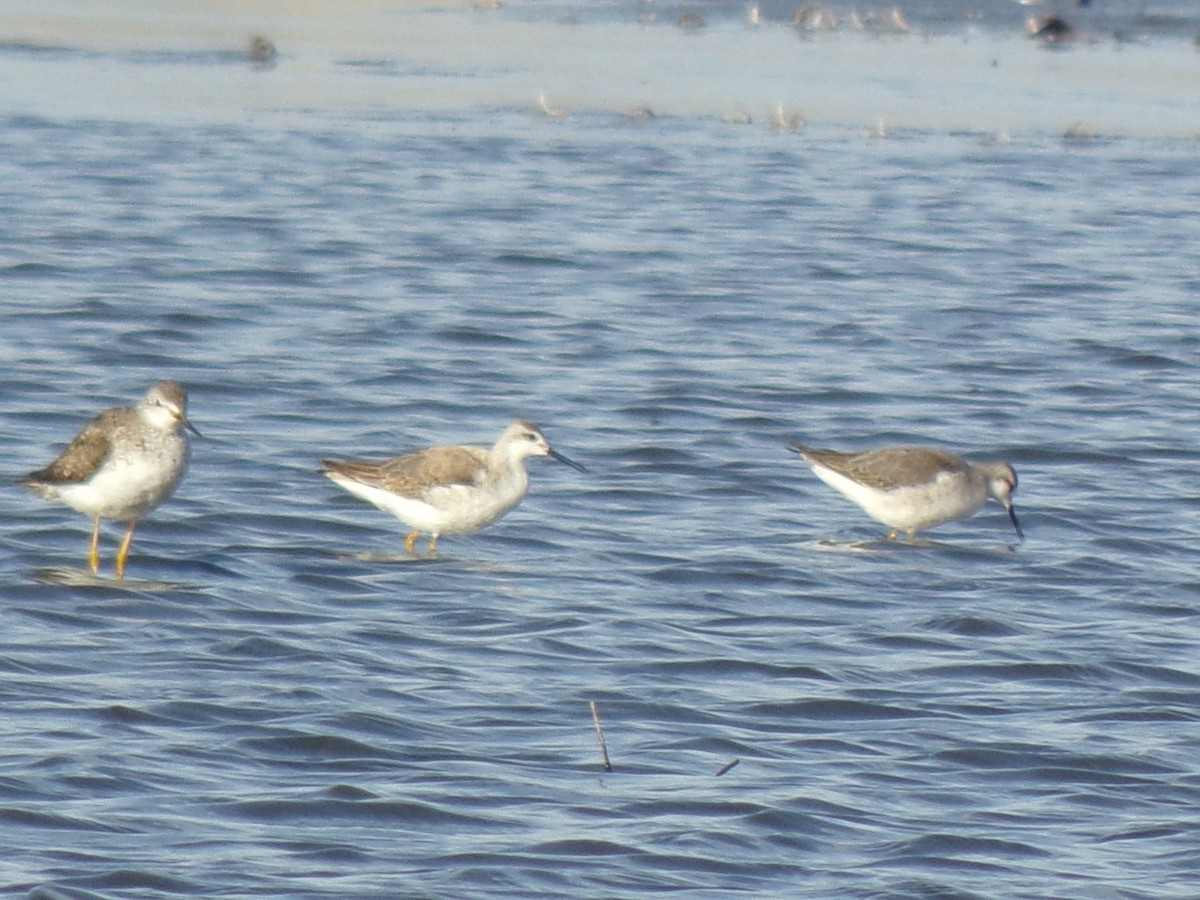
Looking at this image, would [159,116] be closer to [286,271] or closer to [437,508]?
[286,271]

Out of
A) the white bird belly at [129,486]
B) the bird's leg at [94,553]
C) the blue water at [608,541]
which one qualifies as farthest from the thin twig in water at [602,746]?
A: the bird's leg at [94,553]

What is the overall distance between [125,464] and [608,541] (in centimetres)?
289

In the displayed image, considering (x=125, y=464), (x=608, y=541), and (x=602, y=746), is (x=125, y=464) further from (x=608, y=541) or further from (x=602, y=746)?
(x=602, y=746)

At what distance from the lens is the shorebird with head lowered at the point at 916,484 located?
1406 cm

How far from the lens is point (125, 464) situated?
498 inches

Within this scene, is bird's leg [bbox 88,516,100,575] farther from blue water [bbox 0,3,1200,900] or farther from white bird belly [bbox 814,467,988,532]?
white bird belly [bbox 814,467,988,532]

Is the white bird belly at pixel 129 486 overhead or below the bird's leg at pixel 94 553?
overhead

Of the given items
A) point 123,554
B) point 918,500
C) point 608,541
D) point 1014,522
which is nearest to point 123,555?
point 123,554

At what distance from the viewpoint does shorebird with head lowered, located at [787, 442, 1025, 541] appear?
46.1ft

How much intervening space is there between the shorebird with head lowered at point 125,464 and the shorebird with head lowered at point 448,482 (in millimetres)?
1245

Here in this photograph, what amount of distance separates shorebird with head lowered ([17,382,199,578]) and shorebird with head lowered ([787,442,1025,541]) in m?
3.87

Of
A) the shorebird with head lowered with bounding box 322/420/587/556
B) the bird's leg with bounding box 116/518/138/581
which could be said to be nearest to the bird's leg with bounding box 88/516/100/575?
the bird's leg with bounding box 116/518/138/581

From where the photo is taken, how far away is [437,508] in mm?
13469

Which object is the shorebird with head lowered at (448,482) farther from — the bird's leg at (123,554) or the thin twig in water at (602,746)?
the thin twig in water at (602,746)
